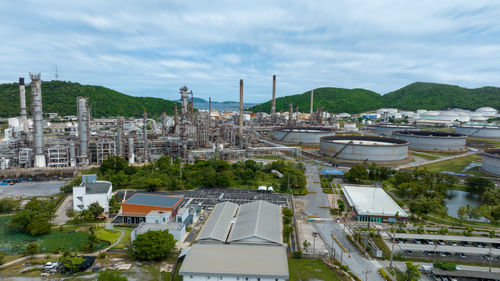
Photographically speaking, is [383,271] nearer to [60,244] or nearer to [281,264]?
[281,264]

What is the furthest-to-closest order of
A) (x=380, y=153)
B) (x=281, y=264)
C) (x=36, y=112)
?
(x=380, y=153) < (x=36, y=112) < (x=281, y=264)

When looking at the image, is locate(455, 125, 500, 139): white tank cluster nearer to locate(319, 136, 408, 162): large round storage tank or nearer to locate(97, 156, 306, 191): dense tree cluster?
locate(319, 136, 408, 162): large round storage tank

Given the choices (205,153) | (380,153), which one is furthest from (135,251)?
(380,153)

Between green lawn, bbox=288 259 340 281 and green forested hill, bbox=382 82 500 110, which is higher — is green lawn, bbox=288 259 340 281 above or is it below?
below

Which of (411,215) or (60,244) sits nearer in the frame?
(60,244)

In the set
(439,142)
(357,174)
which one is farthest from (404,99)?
(357,174)

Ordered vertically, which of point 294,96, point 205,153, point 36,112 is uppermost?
point 294,96

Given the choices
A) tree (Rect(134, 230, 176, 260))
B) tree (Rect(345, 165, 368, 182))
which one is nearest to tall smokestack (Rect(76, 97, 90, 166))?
tree (Rect(134, 230, 176, 260))
